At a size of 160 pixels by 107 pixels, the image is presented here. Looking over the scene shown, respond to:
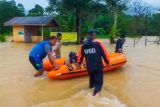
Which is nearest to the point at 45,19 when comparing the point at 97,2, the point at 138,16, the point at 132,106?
the point at 97,2

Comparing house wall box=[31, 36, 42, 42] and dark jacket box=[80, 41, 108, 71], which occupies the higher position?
dark jacket box=[80, 41, 108, 71]

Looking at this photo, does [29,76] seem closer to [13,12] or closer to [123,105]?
[123,105]

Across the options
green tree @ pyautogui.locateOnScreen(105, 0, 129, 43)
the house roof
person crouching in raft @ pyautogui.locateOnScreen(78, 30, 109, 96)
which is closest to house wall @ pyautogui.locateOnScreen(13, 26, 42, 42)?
the house roof

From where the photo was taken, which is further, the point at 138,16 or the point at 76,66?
the point at 138,16

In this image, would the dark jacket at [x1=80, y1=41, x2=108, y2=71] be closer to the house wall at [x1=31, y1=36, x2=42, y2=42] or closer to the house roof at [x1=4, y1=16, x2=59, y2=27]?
the house roof at [x1=4, y1=16, x2=59, y2=27]

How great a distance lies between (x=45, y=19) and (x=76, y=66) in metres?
18.5

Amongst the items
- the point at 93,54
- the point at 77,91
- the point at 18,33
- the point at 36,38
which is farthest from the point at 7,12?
the point at 93,54

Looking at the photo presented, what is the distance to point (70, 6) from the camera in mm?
25297

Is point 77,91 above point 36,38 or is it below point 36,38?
below

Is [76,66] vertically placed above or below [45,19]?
below

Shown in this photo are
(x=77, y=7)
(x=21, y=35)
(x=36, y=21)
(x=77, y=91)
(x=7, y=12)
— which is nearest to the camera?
(x=77, y=91)

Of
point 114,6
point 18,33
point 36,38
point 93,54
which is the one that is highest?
point 114,6

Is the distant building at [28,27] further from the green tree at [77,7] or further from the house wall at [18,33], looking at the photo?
the green tree at [77,7]

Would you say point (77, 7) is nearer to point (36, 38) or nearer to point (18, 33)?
point (36, 38)
